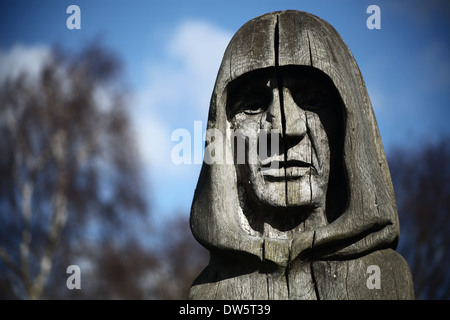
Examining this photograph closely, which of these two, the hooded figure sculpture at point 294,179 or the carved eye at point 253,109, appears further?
the carved eye at point 253,109

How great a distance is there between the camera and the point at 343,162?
3.50 meters

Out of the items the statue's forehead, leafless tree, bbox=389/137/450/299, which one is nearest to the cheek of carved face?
the statue's forehead

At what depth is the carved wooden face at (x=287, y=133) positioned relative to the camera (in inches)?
142

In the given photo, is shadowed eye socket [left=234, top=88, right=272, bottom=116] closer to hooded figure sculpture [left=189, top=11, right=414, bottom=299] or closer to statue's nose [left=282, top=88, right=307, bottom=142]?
hooded figure sculpture [left=189, top=11, right=414, bottom=299]

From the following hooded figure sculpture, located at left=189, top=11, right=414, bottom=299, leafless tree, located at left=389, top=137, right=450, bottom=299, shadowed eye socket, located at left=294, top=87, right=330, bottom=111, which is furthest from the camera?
leafless tree, located at left=389, top=137, right=450, bottom=299

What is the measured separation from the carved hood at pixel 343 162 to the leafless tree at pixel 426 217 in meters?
10.9

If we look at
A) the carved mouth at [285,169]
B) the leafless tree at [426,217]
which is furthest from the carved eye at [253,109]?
the leafless tree at [426,217]

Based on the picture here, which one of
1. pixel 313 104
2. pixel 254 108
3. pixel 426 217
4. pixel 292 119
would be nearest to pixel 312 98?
pixel 313 104

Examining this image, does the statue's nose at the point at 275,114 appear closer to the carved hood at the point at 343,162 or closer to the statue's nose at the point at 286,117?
the statue's nose at the point at 286,117

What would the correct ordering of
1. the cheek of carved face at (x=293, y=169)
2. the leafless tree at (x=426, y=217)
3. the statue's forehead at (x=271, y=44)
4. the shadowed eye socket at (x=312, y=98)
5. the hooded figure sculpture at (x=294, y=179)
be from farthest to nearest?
the leafless tree at (x=426, y=217), the shadowed eye socket at (x=312, y=98), the statue's forehead at (x=271, y=44), the cheek of carved face at (x=293, y=169), the hooded figure sculpture at (x=294, y=179)

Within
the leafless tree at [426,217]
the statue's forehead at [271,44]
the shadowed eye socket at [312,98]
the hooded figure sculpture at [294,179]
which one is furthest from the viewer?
the leafless tree at [426,217]

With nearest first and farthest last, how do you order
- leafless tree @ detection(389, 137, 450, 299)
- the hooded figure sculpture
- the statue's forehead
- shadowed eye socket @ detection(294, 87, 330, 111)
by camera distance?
the hooded figure sculpture
the statue's forehead
shadowed eye socket @ detection(294, 87, 330, 111)
leafless tree @ detection(389, 137, 450, 299)

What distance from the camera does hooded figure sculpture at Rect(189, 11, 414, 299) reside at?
3.29 m

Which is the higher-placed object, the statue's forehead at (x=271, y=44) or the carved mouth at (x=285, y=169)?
the statue's forehead at (x=271, y=44)
